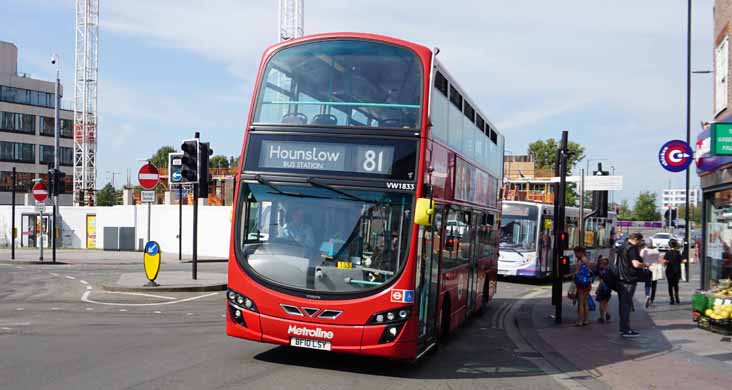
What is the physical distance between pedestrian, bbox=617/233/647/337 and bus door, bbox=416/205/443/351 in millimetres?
4886

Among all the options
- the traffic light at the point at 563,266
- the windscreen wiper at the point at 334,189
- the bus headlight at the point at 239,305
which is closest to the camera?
the windscreen wiper at the point at 334,189

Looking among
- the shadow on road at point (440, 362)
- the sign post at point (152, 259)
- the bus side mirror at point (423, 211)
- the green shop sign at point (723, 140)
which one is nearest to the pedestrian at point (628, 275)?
the green shop sign at point (723, 140)

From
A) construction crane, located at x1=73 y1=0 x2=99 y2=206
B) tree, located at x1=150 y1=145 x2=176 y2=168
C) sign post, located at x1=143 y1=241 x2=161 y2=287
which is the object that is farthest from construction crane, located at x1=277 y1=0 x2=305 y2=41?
sign post, located at x1=143 y1=241 x2=161 y2=287

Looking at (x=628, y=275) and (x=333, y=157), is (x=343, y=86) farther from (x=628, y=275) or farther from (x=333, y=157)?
(x=628, y=275)

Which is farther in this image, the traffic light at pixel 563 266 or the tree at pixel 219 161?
the tree at pixel 219 161

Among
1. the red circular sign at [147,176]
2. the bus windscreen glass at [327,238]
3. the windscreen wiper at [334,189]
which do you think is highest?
the red circular sign at [147,176]

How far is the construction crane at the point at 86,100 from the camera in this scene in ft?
273

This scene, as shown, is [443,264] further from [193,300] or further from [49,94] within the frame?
[49,94]

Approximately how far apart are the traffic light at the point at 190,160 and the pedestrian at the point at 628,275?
36.6 ft

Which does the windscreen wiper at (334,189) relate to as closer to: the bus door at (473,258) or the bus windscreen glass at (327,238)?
the bus windscreen glass at (327,238)

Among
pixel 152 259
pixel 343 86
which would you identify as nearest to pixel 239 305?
pixel 343 86

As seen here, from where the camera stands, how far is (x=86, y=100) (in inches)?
3371

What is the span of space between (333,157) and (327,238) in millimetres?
1010

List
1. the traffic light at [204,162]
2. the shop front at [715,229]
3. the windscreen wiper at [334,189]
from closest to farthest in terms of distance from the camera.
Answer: the windscreen wiper at [334,189] < the shop front at [715,229] < the traffic light at [204,162]
